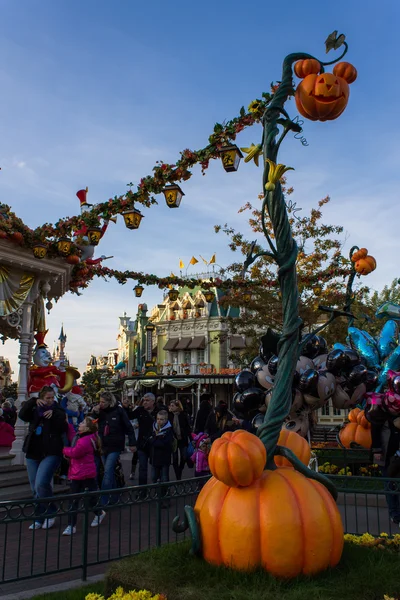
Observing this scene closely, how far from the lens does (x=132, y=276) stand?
15.0 meters

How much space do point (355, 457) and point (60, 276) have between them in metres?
7.43

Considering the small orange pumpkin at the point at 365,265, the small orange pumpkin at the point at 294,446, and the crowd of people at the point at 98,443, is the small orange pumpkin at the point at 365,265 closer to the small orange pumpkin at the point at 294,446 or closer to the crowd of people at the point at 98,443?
the crowd of people at the point at 98,443

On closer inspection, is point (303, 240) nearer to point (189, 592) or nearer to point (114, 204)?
point (114, 204)

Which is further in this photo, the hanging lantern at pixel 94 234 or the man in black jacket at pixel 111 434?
the hanging lantern at pixel 94 234

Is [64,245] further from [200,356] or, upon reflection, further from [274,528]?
[200,356]

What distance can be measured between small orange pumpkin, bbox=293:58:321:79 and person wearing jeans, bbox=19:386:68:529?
5464 millimetres

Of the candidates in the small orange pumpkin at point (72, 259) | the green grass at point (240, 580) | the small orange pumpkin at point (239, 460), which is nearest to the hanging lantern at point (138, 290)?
the small orange pumpkin at point (72, 259)

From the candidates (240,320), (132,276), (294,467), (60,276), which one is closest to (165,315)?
(240,320)

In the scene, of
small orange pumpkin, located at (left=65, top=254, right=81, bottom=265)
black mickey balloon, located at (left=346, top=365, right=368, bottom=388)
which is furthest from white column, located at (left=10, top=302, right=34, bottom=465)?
black mickey balloon, located at (left=346, top=365, right=368, bottom=388)

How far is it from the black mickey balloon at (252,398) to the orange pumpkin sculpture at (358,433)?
1456 mm

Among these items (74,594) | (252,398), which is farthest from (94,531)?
(252,398)

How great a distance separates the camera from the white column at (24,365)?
10.0 m

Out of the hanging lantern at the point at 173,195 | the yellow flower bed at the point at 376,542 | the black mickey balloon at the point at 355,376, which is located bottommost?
the yellow flower bed at the point at 376,542

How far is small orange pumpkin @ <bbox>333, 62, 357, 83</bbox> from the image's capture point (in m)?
4.00
